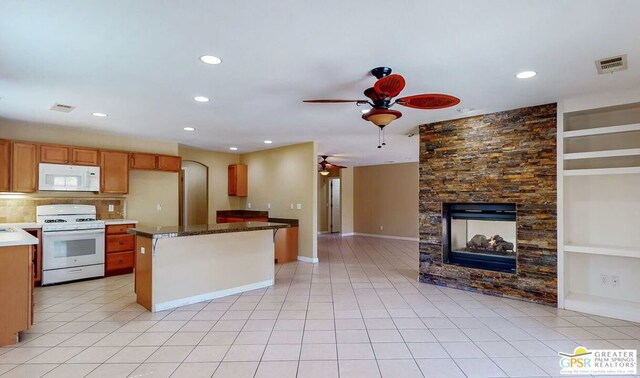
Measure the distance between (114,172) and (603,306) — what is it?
7.25m

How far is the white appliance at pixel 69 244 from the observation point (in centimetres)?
480

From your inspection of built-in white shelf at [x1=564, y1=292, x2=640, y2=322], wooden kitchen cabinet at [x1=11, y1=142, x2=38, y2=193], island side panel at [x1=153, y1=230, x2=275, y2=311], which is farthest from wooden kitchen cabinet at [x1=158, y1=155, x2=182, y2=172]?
built-in white shelf at [x1=564, y1=292, x2=640, y2=322]

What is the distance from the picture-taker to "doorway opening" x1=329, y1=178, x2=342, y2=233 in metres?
12.0

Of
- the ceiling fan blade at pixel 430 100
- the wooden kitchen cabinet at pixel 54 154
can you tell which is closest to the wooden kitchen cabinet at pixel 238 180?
the wooden kitchen cabinet at pixel 54 154

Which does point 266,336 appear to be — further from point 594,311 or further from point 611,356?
point 594,311

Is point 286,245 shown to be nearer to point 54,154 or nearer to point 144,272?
point 144,272

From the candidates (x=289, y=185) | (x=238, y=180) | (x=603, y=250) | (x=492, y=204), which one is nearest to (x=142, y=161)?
(x=238, y=180)

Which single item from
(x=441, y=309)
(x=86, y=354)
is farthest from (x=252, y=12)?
(x=441, y=309)

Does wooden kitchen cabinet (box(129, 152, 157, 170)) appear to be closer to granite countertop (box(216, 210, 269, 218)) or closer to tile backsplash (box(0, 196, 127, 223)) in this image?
tile backsplash (box(0, 196, 127, 223))

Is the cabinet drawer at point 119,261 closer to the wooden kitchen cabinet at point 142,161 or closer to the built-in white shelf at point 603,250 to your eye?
the wooden kitchen cabinet at point 142,161

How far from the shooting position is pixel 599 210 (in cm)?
395

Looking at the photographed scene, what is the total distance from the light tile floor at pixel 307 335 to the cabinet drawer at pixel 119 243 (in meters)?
0.81

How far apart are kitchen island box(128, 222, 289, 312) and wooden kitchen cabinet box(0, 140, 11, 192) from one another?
92.6 inches

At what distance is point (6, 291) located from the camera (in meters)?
2.90
